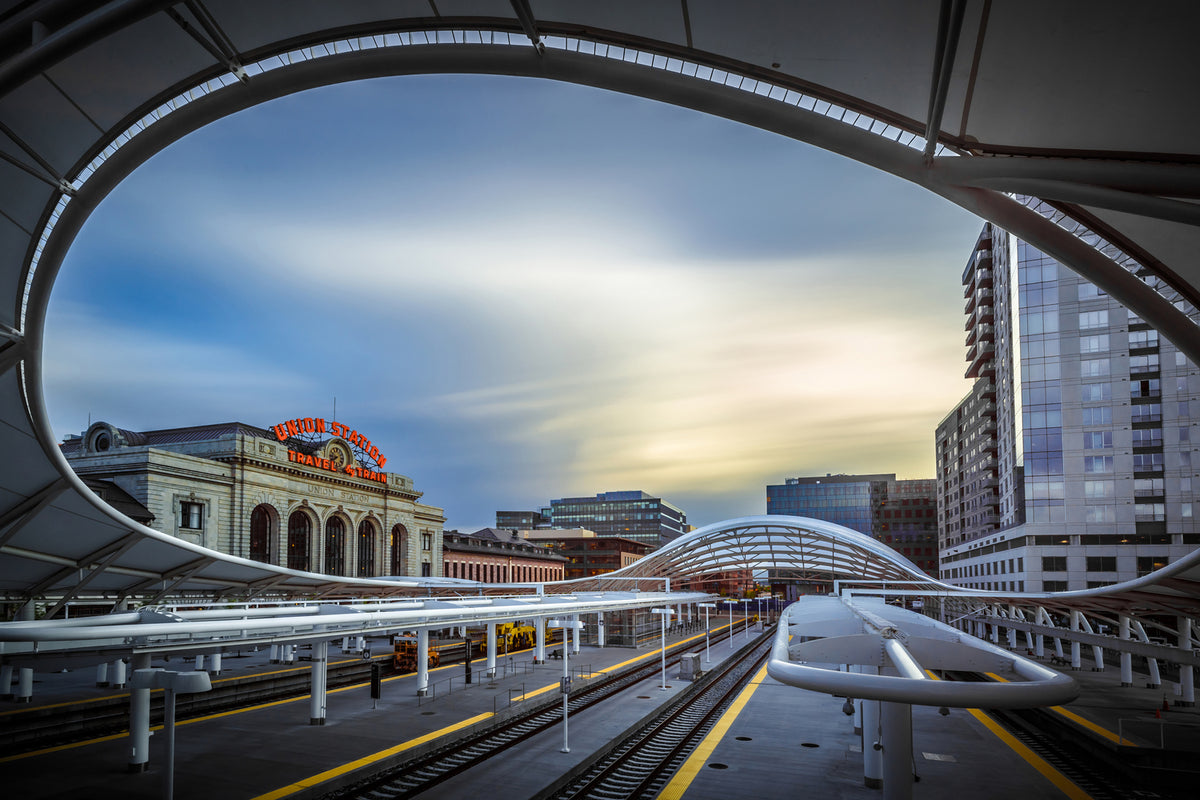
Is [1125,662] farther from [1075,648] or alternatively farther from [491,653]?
[491,653]

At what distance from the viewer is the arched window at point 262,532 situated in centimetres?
6284

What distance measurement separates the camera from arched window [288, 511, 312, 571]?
2646 inches

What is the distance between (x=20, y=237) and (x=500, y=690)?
82.5 ft

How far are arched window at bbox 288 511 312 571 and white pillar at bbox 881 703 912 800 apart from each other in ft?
202

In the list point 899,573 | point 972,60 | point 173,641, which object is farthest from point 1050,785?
point 899,573

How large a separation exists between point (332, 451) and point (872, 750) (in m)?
60.9

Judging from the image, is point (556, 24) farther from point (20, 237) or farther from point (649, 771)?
point (649, 771)

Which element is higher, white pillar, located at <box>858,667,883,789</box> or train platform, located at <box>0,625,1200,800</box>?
white pillar, located at <box>858,667,883,789</box>

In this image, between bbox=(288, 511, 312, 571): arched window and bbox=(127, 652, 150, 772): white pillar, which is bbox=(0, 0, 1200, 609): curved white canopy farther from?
bbox=(288, 511, 312, 571): arched window

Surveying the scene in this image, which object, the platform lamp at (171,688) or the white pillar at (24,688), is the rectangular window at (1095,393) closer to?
the platform lamp at (171,688)

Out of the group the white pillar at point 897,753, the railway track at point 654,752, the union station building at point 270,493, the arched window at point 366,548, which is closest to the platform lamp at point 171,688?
the railway track at point 654,752

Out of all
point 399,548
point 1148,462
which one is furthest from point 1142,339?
point 399,548

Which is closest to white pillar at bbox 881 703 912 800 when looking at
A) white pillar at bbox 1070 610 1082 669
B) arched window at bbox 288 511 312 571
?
white pillar at bbox 1070 610 1082 669

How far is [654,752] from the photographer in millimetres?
25188
